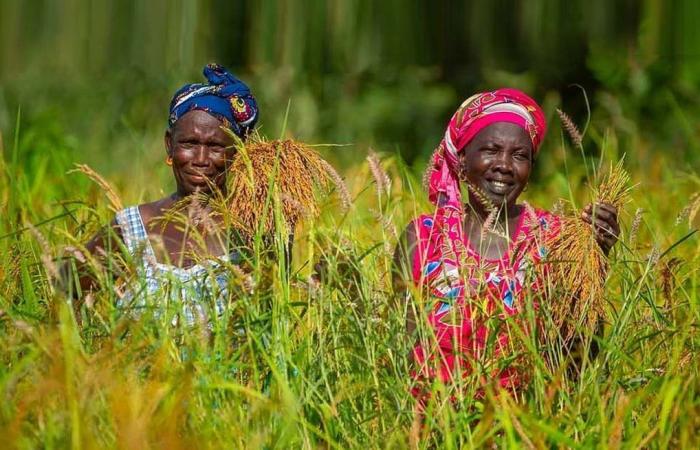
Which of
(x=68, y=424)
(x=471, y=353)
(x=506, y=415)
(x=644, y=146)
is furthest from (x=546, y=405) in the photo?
(x=644, y=146)

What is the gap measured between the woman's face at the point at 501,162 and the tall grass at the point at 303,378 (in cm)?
38

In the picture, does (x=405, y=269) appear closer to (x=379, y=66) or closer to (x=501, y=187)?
(x=501, y=187)

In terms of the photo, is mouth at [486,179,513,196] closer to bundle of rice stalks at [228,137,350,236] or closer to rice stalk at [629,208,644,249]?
rice stalk at [629,208,644,249]

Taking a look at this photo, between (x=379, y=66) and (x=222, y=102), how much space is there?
5894mm

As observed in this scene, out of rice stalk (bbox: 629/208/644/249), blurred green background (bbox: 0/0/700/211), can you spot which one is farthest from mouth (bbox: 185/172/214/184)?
blurred green background (bbox: 0/0/700/211)

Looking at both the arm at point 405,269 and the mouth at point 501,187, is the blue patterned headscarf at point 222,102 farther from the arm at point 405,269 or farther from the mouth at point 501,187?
the mouth at point 501,187

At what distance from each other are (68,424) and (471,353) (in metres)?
1.05

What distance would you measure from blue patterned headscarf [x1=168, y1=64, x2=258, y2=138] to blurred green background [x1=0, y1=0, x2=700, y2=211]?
13.3ft

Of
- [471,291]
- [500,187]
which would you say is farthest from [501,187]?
[471,291]

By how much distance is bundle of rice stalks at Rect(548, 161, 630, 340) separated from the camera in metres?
3.19

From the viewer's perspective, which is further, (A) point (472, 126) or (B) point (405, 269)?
(A) point (472, 126)

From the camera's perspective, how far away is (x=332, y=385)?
3.32 metres

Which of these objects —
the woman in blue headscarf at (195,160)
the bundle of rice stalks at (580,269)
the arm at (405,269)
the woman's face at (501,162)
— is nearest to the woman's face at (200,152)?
Answer: the woman in blue headscarf at (195,160)

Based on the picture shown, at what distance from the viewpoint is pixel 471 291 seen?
3.43m
